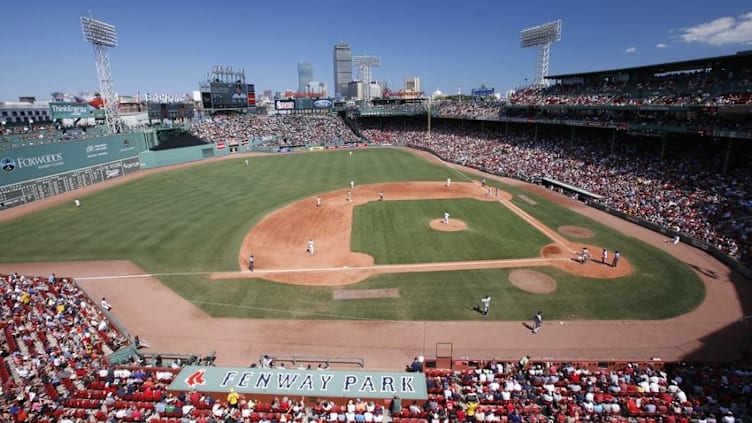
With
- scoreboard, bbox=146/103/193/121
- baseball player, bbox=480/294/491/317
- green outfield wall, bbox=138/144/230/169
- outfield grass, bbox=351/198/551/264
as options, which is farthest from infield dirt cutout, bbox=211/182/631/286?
scoreboard, bbox=146/103/193/121

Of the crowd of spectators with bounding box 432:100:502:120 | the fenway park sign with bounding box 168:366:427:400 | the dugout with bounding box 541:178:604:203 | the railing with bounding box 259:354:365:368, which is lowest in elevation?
the railing with bounding box 259:354:365:368

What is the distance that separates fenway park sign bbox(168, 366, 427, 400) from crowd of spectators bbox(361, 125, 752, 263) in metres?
23.1

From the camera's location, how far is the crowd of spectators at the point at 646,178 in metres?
27.7

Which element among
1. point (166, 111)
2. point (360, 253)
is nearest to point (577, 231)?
point (360, 253)

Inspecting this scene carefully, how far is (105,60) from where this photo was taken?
5428cm

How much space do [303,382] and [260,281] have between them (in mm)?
10448

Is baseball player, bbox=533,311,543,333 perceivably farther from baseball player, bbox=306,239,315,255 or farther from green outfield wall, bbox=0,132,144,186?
green outfield wall, bbox=0,132,144,186

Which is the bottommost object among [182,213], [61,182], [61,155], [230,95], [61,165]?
[182,213]

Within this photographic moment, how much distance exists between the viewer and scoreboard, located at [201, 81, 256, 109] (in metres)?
77.6

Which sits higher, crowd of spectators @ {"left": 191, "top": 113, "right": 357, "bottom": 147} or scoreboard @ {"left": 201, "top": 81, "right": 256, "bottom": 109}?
scoreboard @ {"left": 201, "top": 81, "right": 256, "bottom": 109}

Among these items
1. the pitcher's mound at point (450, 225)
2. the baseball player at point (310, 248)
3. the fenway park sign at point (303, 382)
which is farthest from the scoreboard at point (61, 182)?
the pitcher's mound at point (450, 225)

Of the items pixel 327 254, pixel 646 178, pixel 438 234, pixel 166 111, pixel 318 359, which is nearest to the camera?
pixel 318 359

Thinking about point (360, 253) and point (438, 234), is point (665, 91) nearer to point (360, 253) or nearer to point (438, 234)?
point (438, 234)

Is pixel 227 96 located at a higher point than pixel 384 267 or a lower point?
higher
